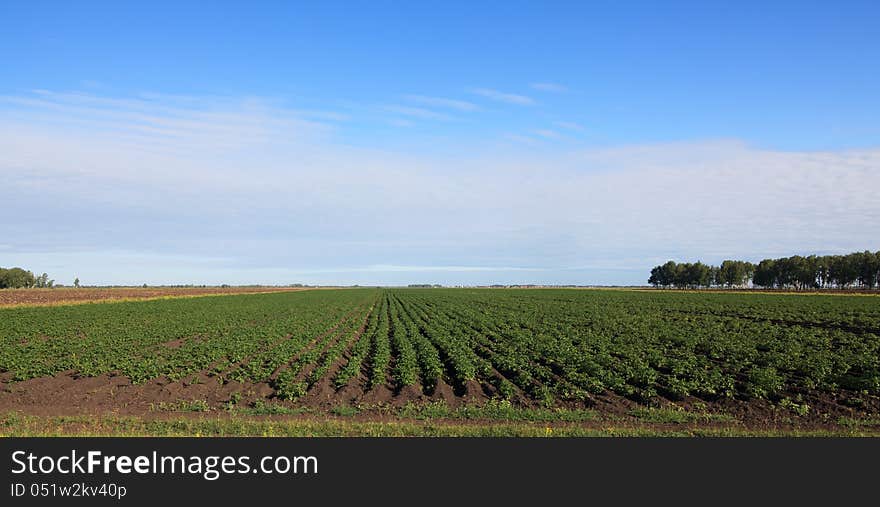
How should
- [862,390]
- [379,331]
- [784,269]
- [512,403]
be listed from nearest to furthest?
[512,403] → [862,390] → [379,331] → [784,269]

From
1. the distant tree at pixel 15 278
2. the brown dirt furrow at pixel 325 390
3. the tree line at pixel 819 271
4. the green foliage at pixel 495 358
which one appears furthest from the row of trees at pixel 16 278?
the tree line at pixel 819 271

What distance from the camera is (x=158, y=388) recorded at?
17.4 metres

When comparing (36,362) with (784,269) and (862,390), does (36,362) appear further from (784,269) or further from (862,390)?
(784,269)

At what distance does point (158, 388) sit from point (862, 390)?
22899mm

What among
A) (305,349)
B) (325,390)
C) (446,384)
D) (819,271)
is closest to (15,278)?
(305,349)

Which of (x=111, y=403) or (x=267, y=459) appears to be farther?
(x=111, y=403)

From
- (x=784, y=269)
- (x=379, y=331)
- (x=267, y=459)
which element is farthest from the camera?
(x=784, y=269)

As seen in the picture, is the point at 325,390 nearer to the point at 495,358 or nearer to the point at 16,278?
the point at 495,358

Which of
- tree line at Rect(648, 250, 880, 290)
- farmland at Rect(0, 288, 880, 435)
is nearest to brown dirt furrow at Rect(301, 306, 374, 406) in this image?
farmland at Rect(0, 288, 880, 435)

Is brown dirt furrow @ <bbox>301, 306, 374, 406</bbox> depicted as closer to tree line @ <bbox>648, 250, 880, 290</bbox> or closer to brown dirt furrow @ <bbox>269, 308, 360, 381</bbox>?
→ brown dirt furrow @ <bbox>269, 308, 360, 381</bbox>

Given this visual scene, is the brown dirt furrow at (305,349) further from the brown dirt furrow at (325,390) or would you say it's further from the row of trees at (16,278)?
the row of trees at (16,278)

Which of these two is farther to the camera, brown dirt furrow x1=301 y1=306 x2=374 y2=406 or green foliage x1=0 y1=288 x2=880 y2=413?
green foliage x1=0 y1=288 x2=880 y2=413

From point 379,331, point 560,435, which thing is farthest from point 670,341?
point 560,435

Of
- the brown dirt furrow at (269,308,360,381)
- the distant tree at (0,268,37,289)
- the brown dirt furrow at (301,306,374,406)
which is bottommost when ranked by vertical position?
the brown dirt furrow at (301,306,374,406)
